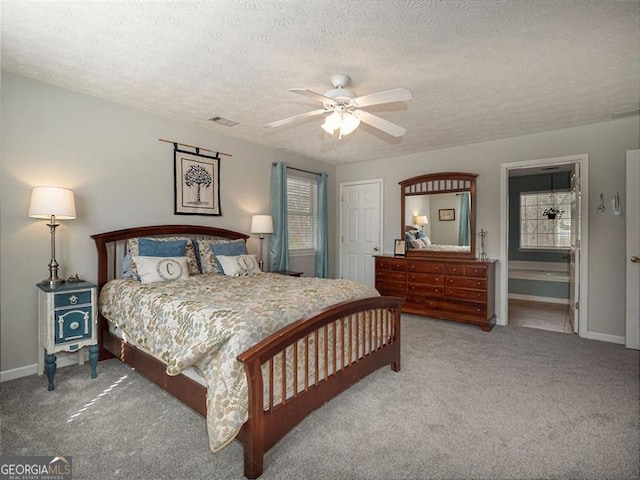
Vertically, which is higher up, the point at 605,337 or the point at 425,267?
the point at 425,267

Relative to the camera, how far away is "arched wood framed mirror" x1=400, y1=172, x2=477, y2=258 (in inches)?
188

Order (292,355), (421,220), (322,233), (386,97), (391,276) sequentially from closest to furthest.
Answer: (292,355), (386,97), (391,276), (421,220), (322,233)

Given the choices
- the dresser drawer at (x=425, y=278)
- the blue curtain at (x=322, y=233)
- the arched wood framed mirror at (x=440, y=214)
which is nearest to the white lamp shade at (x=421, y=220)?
the arched wood framed mirror at (x=440, y=214)

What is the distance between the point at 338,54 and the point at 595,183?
354cm

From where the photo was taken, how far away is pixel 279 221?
16.3ft

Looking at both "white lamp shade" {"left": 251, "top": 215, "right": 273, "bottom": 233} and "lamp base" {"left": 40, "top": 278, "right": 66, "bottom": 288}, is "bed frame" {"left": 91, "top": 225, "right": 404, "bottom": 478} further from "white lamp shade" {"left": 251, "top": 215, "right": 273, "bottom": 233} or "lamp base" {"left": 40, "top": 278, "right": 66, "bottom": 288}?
"white lamp shade" {"left": 251, "top": 215, "right": 273, "bottom": 233}

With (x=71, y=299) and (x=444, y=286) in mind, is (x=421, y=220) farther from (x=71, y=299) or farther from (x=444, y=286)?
(x=71, y=299)

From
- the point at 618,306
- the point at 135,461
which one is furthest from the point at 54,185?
the point at 618,306

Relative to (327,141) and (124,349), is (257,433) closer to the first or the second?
(124,349)

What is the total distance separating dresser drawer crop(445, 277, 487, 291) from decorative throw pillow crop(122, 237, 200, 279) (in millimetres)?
3253

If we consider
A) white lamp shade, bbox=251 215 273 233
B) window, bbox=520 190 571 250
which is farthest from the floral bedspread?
window, bbox=520 190 571 250

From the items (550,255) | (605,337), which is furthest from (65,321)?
(550,255)

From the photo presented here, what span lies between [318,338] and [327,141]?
3.19 m

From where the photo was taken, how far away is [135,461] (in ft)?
5.93
